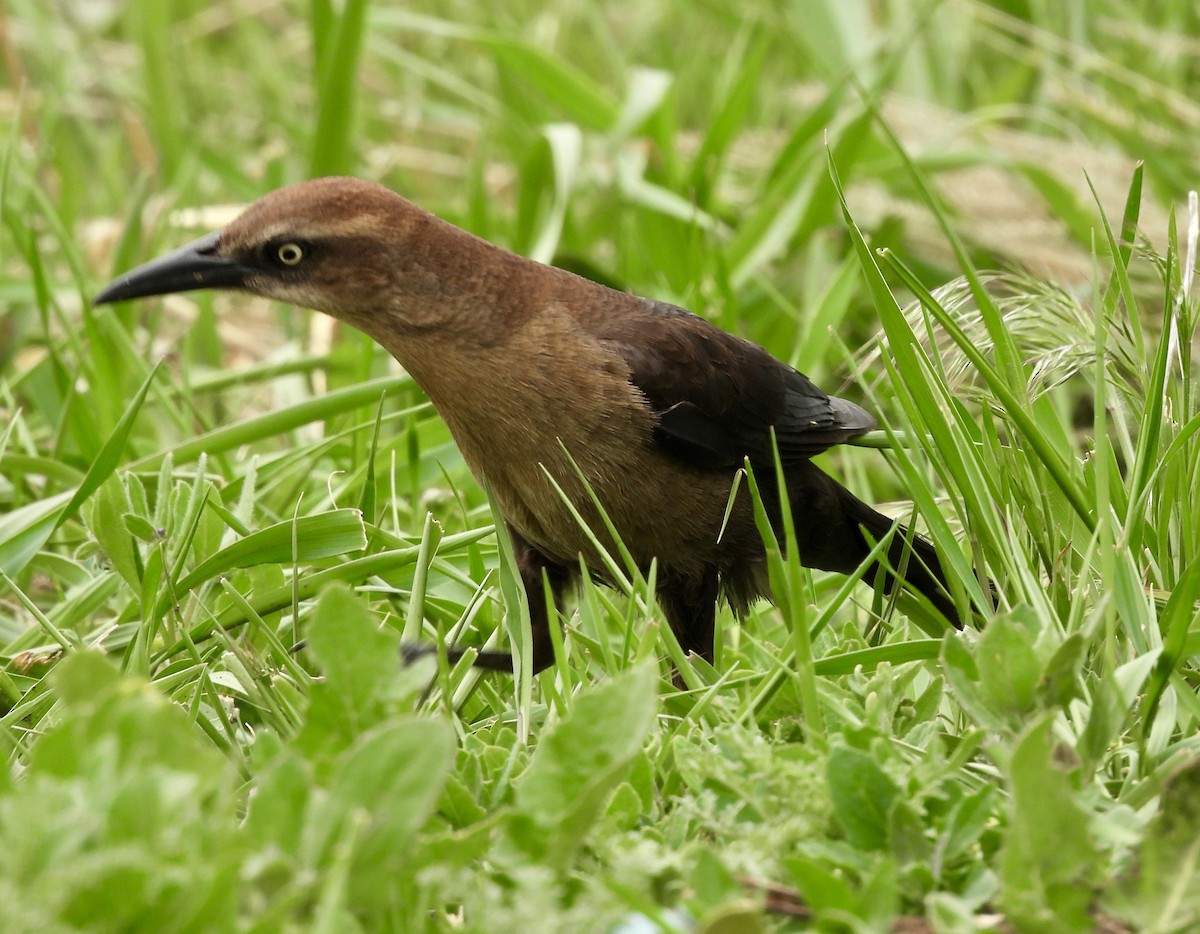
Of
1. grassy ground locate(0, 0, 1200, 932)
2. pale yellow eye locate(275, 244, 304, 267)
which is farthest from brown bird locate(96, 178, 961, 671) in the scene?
grassy ground locate(0, 0, 1200, 932)

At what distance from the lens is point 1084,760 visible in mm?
1688

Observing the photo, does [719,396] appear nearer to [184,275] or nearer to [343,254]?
[343,254]

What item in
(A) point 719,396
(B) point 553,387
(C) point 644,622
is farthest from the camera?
(A) point 719,396

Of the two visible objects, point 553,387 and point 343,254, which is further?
point 343,254

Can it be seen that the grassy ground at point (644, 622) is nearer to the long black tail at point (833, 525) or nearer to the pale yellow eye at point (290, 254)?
A: the long black tail at point (833, 525)

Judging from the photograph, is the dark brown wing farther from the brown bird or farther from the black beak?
the black beak

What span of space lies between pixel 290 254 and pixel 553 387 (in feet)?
1.91

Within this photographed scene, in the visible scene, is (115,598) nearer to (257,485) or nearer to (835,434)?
(257,485)

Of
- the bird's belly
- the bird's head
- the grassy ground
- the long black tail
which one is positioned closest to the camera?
the grassy ground

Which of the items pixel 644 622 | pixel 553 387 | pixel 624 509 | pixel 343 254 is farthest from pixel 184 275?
pixel 644 622

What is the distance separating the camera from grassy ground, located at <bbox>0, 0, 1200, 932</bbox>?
1360 mm

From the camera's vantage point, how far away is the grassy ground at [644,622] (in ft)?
4.46

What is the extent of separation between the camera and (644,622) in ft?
6.68

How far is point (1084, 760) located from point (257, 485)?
1.93 m
